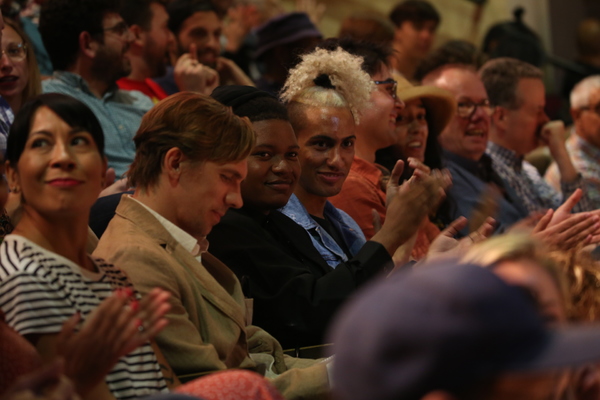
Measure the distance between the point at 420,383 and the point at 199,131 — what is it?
4.59ft

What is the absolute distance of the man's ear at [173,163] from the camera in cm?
235

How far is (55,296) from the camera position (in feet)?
6.07

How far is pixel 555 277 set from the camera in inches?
53.6

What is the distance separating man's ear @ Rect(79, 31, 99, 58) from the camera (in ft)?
12.7

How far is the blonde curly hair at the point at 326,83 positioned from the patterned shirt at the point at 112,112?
844 mm

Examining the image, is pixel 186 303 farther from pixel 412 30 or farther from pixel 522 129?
pixel 412 30

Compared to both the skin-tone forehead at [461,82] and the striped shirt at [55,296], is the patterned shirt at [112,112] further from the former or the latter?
the striped shirt at [55,296]

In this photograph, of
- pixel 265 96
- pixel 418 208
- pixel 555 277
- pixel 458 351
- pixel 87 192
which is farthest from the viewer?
pixel 265 96

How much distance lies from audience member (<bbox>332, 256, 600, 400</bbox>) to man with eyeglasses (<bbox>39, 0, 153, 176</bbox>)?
2840 mm

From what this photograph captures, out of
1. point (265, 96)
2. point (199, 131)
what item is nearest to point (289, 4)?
point (265, 96)

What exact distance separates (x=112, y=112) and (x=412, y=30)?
3.55 m

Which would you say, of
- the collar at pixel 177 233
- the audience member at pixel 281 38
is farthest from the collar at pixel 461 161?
the collar at pixel 177 233

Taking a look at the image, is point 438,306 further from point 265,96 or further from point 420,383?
point 265,96

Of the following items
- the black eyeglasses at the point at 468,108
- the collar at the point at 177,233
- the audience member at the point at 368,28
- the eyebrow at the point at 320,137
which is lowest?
the collar at the point at 177,233
